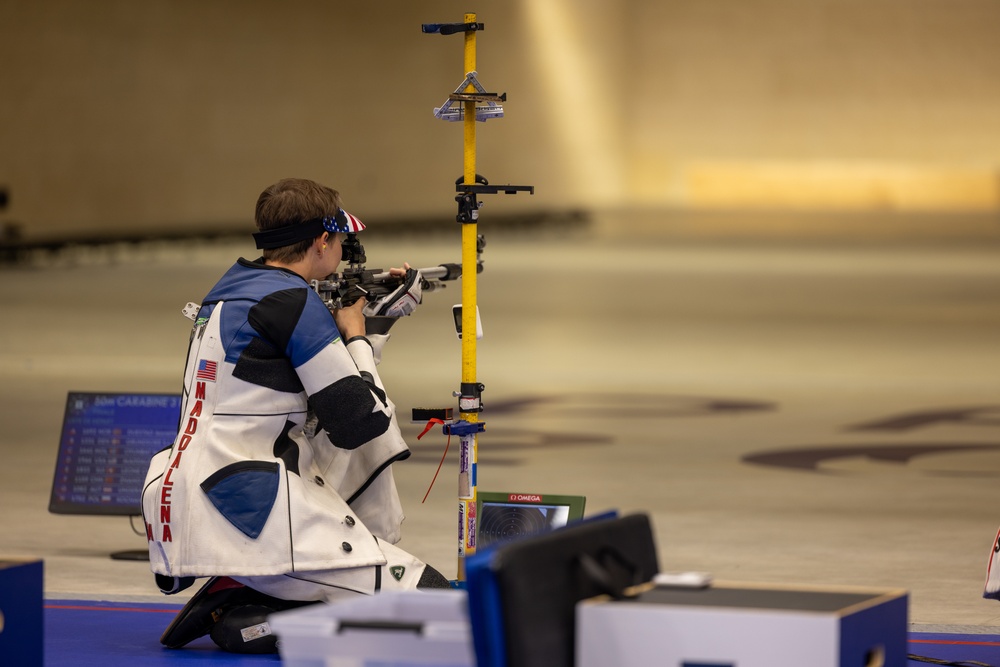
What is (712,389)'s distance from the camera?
13734 mm

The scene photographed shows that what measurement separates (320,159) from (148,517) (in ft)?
126

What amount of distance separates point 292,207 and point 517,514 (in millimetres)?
1427

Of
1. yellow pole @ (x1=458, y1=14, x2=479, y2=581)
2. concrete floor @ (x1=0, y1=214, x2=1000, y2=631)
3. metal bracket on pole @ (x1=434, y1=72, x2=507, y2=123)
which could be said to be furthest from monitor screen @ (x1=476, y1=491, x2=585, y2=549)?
metal bracket on pole @ (x1=434, y1=72, x2=507, y2=123)

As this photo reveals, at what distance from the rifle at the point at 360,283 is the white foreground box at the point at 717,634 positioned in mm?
2437

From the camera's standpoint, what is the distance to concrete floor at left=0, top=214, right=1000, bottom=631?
7469 mm

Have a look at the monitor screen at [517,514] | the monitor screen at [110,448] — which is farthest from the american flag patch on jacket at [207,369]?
the monitor screen at [110,448]

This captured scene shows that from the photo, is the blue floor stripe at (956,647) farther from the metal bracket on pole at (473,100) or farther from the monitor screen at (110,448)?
the monitor screen at (110,448)

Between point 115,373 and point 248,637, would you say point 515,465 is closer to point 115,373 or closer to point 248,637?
point 248,637

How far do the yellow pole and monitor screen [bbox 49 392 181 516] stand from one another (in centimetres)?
183

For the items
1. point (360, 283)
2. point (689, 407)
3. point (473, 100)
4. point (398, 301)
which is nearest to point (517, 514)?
point (398, 301)

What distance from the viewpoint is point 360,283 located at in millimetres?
5527

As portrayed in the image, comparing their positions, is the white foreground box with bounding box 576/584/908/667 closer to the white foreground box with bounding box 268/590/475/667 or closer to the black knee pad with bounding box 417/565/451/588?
the white foreground box with bounding box 268/590/475/667

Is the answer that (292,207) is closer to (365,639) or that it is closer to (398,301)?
(398,301)

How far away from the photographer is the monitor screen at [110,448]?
23.0 ft
